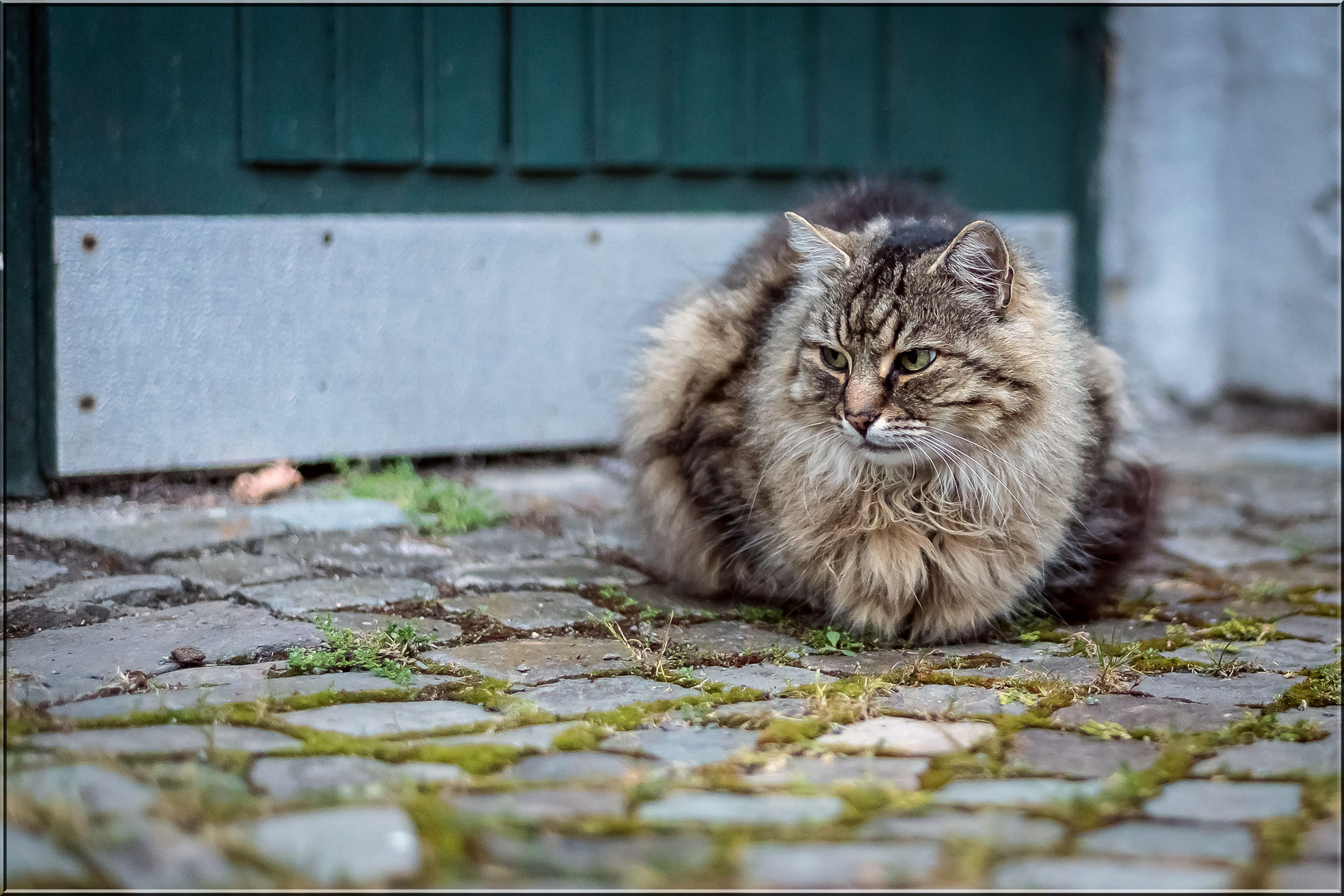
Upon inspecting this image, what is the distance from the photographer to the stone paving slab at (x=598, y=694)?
7.38 ft

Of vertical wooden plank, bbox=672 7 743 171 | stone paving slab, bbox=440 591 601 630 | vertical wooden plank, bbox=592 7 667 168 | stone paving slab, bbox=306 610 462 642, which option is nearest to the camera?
stone paving slab, bbox=306 610 462 642

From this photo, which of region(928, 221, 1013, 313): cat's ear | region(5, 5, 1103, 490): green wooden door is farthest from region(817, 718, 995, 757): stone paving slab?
region(5, 5, 1103, 490): green wooden door

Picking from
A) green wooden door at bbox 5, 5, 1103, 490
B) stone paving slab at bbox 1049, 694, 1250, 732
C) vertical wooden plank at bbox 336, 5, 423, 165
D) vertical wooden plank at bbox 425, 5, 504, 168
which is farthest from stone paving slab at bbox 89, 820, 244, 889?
vertical wooden plank at bbox 425, 5, 504, 168

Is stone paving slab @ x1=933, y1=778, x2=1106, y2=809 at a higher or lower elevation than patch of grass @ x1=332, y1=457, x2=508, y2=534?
lower

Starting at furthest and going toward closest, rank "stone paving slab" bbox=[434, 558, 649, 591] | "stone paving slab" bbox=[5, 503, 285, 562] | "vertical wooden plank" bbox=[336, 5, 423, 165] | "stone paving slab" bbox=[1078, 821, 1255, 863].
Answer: "vertical wooden plank" bbox=[336, 5, 423, 165], "stone paving slab" bbox=[5, 503, 285, 562], "stone paving slab" bbox=[434, 558, 649, 591], "stone paving slab" bbox=[1078, 821, 1255, 863]

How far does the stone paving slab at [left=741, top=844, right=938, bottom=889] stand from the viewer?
158 centimetres

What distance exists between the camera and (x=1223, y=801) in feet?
6.02

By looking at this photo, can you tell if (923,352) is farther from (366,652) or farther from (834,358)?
(366,652)

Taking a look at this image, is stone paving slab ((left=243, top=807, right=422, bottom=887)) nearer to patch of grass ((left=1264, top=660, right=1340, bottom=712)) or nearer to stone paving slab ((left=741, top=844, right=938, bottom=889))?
stone paving slab ((left=741, top=844, right=938, bottom=889))

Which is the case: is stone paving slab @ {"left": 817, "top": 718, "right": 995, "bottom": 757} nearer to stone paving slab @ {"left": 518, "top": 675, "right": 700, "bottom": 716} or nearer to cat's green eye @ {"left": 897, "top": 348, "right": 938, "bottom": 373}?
stone paving slab @ {"left": 518, "top": 675, "right": 700, "bottom": 716}

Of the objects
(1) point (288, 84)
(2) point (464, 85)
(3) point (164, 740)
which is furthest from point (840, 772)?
(2) point (464, 85)

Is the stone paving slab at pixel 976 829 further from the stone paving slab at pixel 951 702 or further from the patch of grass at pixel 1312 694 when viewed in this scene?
the patch of grass at pixel 1312 694

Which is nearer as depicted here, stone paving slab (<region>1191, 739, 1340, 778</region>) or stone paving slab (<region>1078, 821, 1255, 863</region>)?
stone paving slab (<region>1078, 821, 1255, 863</region>)

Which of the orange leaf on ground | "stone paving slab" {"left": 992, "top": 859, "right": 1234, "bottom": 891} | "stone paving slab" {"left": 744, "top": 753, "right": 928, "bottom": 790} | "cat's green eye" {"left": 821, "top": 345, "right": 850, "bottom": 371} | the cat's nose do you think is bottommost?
"stone paving slab" {"left": 992, "top": 859, "right": 1234, "bottom": 891}
